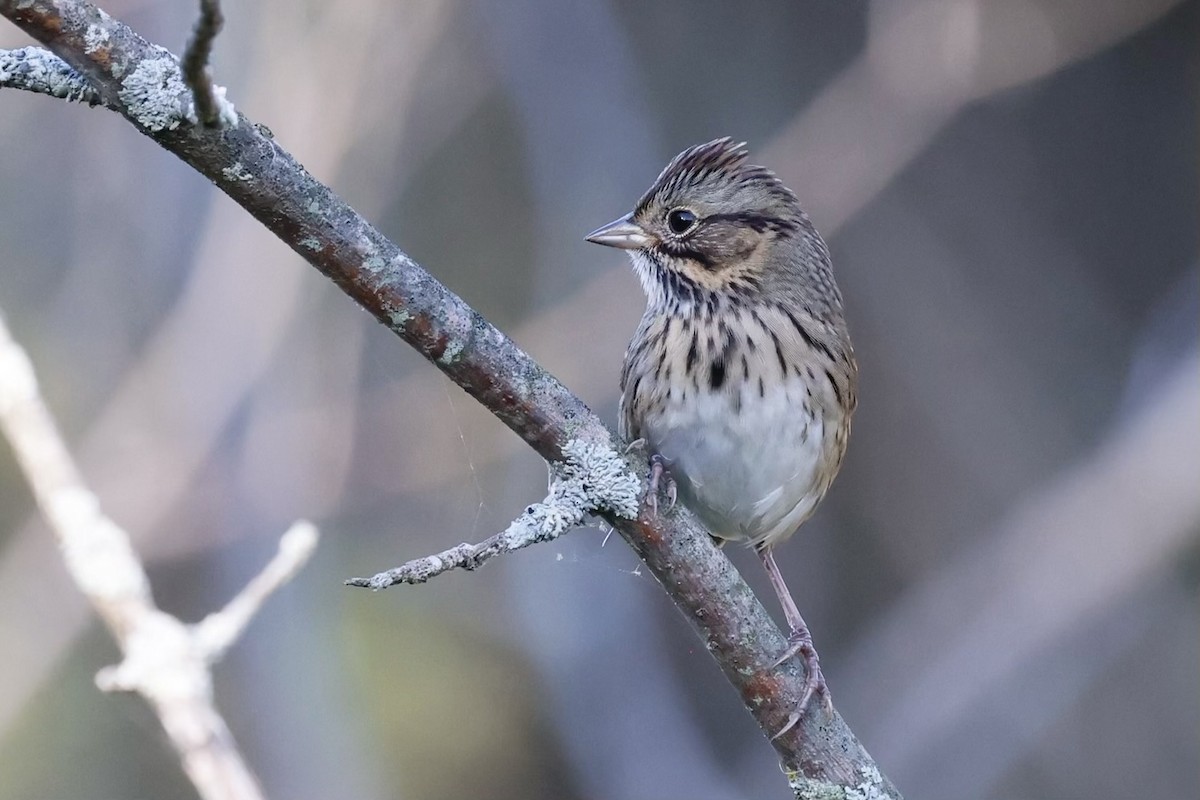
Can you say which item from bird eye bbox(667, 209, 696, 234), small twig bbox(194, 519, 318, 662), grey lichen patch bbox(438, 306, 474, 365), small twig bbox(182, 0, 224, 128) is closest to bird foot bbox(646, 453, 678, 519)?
grey lichen patch bbox(438, 306, 474, 365)

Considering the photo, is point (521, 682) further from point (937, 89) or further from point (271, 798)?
point (937, 89)

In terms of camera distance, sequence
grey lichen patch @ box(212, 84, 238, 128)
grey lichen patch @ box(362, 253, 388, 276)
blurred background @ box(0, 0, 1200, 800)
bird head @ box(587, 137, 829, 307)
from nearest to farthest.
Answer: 1. grey lichen patch @ box(212, 84, 238, 128)
2. grey lichen patch @ box(362, 253, 388, 276)
3. bird head @ box(587, 137, 829, 307)
4. blurred background @ box(0, 0, 1200, 800)

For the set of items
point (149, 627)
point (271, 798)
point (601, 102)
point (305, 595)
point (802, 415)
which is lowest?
point (149, 627)

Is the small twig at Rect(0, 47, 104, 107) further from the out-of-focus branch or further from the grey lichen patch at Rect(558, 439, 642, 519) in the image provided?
the grey lichen patch at Rect(558, 439, 642, 519)

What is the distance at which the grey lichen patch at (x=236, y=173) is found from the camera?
200cm

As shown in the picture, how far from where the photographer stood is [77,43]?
1.90m

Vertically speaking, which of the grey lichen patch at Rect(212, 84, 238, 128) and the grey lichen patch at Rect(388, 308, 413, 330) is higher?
the grey lichen patch at Rect(212, 84, 238, 128)

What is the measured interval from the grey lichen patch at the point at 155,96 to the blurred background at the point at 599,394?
228 centimetres

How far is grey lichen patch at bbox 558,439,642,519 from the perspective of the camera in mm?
2395

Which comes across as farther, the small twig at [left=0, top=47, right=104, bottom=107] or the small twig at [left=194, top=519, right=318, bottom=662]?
the small twig at [left=194, top=519, right=318, bottom=662]

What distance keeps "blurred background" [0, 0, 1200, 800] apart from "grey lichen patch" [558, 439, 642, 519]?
1572mm

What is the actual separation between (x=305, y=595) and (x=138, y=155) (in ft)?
5.43

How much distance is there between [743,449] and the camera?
3.23 meters

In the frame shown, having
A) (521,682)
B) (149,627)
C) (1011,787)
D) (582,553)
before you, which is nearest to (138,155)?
(582,553)
